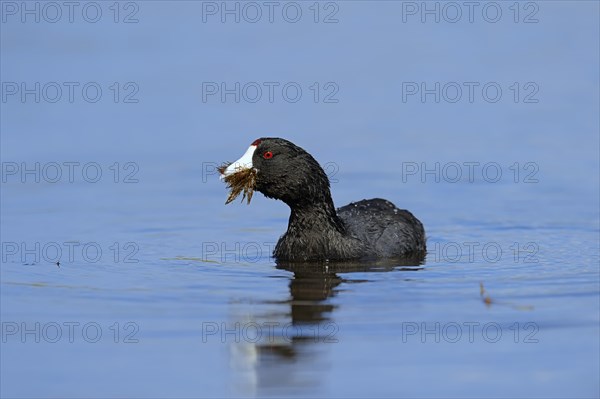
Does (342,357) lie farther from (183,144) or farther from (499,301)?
(183,144)

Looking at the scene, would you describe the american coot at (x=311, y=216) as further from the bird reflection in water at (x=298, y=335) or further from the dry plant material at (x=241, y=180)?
the bird reflection in water at (x=298, y=335)

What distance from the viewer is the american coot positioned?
525 inches

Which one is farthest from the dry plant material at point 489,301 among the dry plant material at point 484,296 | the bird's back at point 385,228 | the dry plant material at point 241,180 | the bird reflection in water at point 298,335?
the dry plant material at point 241,180

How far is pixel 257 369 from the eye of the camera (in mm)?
9609

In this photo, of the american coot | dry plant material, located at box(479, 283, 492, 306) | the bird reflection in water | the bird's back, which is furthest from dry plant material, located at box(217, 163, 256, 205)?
dry plant material, located at box(479, 283, 492, 306)

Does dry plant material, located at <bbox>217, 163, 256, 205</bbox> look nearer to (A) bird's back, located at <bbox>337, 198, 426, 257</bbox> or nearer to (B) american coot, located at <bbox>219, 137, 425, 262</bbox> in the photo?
(B) american coot, located at <bbox>219, 137, 425, 262</bbox>

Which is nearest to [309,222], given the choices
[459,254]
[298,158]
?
[298,158]

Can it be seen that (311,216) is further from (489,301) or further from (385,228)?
(489,301)

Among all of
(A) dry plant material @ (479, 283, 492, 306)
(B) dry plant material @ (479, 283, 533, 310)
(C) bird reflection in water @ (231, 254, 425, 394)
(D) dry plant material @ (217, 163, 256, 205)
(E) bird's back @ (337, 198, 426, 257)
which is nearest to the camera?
(C) bird reflection in water @ (231, 254, 425, 394)

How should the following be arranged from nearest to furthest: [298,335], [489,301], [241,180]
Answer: [298,335]
[489,301]
[241,180]

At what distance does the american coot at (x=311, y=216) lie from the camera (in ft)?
43.8

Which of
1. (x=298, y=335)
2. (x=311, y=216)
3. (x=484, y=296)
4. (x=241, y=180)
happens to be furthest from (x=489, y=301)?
(x=241, y=180)

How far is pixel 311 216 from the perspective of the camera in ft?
45.5

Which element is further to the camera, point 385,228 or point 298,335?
point 385,228
